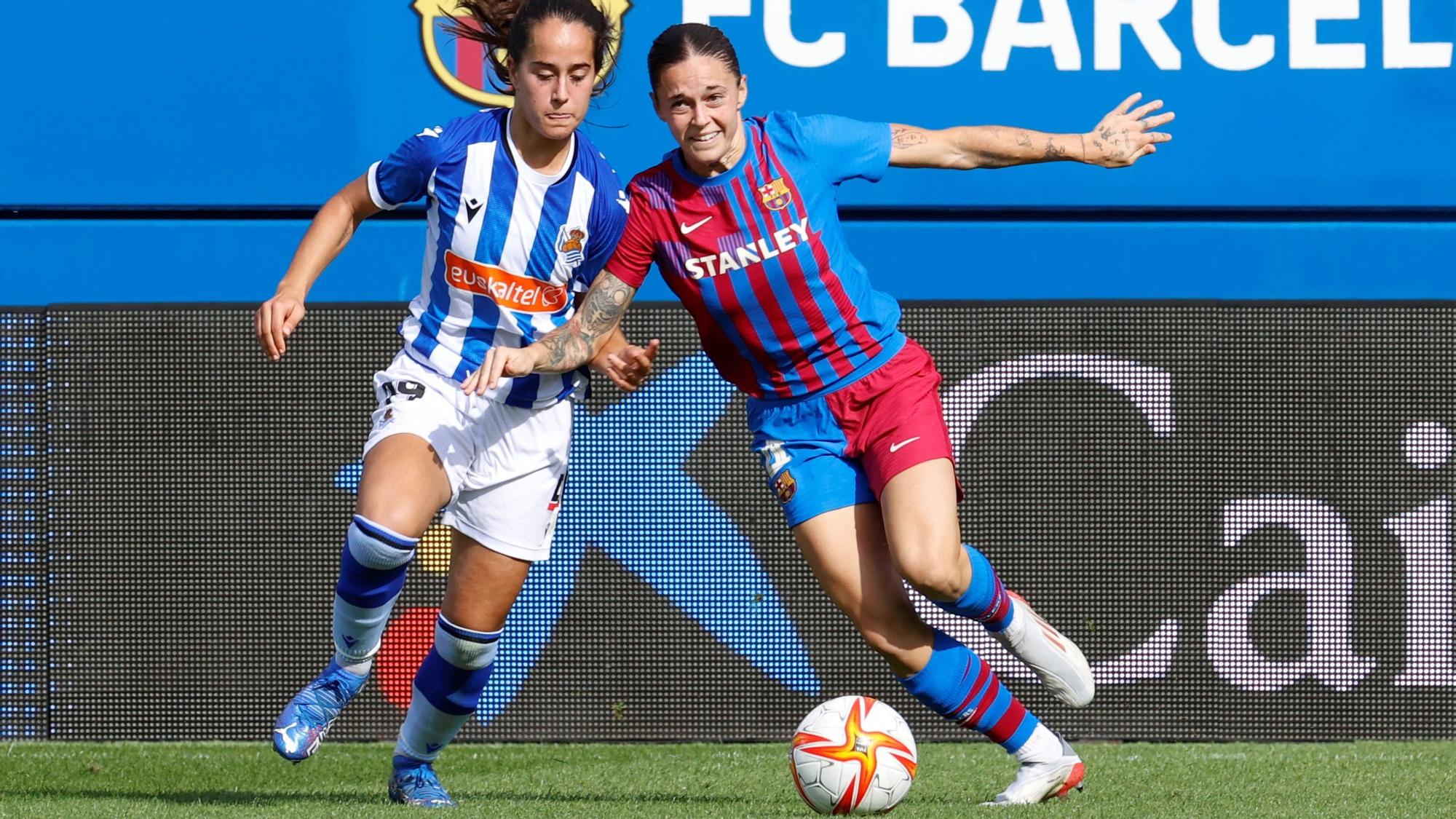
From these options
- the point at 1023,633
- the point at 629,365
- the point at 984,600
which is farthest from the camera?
the point at 1023,633

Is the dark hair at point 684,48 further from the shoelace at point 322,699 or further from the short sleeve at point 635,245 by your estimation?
Result: the shoelace at point 322,699

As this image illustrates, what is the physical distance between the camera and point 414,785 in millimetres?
4852

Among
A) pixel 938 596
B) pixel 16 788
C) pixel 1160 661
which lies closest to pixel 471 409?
pixel 938 596

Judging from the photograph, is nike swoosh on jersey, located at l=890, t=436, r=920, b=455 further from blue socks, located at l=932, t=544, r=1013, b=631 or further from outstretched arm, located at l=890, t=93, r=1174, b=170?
outstretched arm, located at l=890, t=93, r=1174, b=170

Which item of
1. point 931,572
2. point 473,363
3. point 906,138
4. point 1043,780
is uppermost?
point 906,138

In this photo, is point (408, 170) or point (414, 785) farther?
point (414, 785)

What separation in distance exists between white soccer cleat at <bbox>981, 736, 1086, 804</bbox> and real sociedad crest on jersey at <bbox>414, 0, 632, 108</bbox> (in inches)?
120

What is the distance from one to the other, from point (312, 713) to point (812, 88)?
2.87 meters

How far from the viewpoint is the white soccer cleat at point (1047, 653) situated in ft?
15.0

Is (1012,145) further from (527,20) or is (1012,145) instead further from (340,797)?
(340,797)

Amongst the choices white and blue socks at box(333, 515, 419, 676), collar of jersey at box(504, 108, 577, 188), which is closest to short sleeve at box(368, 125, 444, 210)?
collar of jersey at box(504, 108, 577, 188)

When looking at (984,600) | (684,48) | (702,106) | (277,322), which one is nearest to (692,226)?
(702,106)

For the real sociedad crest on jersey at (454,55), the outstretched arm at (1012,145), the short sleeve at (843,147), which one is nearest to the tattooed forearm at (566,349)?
the short sleeve at (843,147)

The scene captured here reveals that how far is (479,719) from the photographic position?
6004 millimetres
